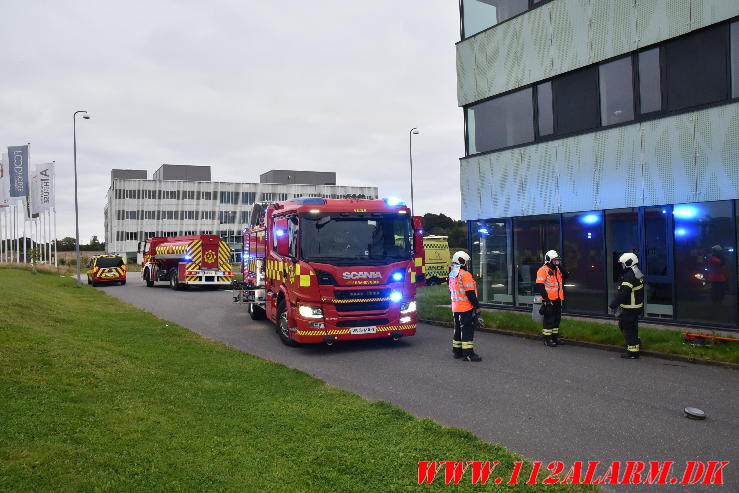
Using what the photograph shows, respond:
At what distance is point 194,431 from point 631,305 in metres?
7.31

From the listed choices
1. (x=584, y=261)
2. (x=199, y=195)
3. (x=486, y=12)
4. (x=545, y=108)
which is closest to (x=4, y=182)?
(x=486, y=12)

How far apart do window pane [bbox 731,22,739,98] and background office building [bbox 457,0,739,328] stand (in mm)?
28

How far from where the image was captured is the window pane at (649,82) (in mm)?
12422

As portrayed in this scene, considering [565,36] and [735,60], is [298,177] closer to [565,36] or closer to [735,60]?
[565,36]

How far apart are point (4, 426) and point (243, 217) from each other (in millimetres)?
89157

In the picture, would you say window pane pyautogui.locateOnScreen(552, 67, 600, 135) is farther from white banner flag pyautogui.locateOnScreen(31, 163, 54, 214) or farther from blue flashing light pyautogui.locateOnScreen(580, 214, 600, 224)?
white banner flag pyautogui.locateOnScreen(31, 163, 54, 214)

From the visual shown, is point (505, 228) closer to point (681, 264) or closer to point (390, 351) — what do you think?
point (681, 264)

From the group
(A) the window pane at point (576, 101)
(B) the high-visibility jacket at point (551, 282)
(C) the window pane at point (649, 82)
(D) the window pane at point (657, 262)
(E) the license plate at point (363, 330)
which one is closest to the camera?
(E) the license plate at point (363, 330)

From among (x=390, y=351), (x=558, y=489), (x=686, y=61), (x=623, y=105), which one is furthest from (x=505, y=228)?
(x=558, y=489)

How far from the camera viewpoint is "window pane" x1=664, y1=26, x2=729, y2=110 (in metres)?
11.3

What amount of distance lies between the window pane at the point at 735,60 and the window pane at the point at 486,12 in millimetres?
5779

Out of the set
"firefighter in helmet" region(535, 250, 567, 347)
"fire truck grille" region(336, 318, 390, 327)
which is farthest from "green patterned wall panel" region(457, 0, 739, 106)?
"fire truck grille" region(336, 318, 390, 327)

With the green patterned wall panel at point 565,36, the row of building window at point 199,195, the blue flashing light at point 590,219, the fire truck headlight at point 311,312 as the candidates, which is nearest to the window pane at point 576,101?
the green patterned wall panel at point 565,36

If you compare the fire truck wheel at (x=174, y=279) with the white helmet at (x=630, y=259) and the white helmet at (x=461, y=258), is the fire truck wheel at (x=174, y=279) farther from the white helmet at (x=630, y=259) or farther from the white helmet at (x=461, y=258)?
the white helmet at (x=630, y=259)
